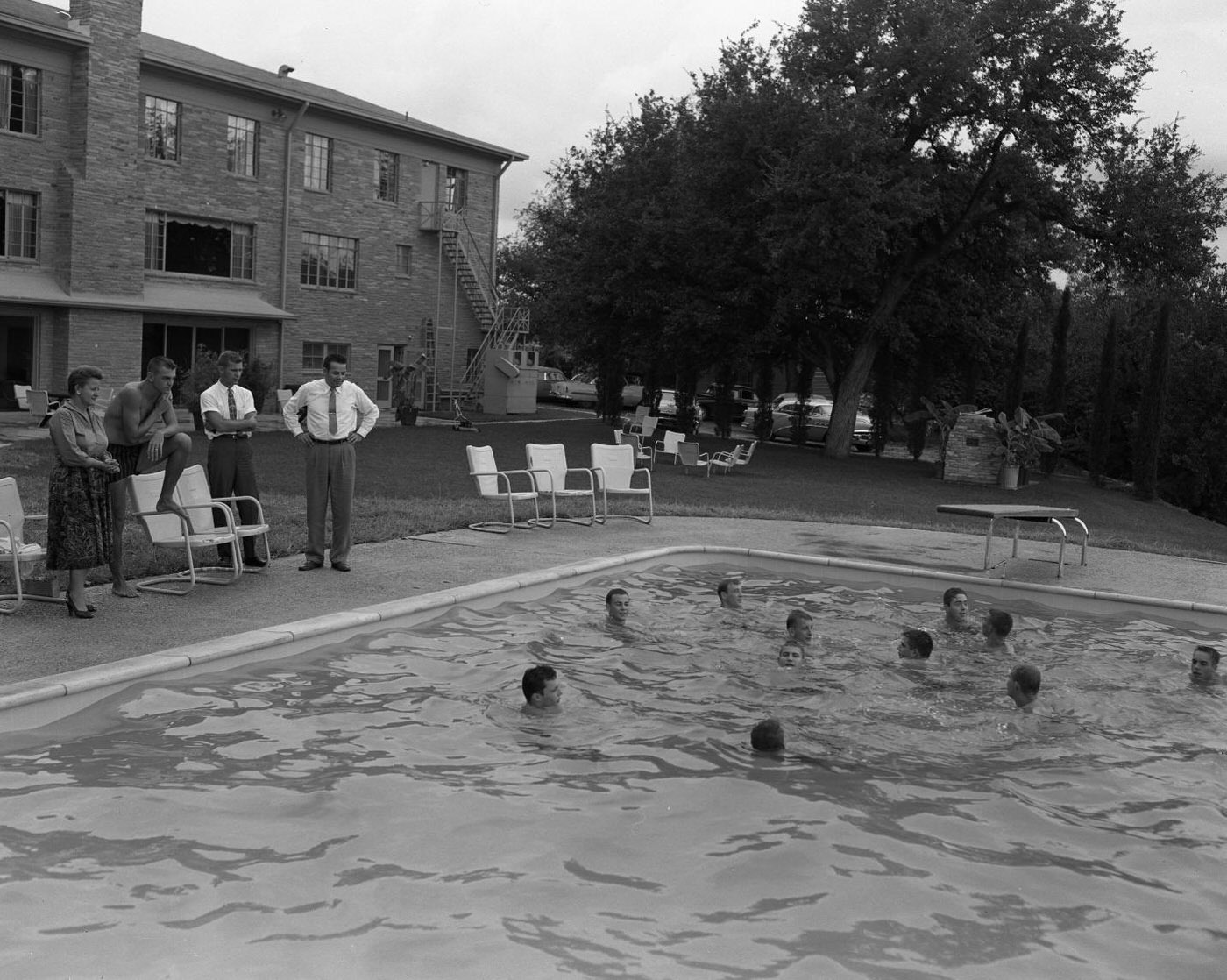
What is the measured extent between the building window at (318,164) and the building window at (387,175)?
1.98 m

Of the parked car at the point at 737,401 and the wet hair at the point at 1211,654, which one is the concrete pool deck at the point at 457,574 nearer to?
the wet hair at the point at 1211,654

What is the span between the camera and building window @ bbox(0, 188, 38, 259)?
96.9 ft

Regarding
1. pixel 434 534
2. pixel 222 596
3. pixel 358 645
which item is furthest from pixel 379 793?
pixel 434 534

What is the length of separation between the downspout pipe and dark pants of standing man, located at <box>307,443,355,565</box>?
26.3m

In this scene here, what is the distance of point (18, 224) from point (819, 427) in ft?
77.6

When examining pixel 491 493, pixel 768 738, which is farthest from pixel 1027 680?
pixel 491 493

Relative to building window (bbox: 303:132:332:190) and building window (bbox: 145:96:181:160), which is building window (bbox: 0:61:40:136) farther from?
building window (bbox: 303:132:332:190)

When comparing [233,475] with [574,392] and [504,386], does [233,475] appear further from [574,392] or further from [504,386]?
[574,392]

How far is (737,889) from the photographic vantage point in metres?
5.70

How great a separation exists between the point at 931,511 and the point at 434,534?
1035 centimetres

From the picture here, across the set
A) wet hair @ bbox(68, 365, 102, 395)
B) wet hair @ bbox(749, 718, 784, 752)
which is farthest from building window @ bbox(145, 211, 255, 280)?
wet hair @ bbox(749, 718, 784, 752)

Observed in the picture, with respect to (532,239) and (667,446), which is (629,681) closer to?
(667,446)

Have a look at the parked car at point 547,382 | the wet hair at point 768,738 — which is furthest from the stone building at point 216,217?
the wet hair at point 768,738

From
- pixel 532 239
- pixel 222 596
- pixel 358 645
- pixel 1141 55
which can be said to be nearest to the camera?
pixel 358 645
